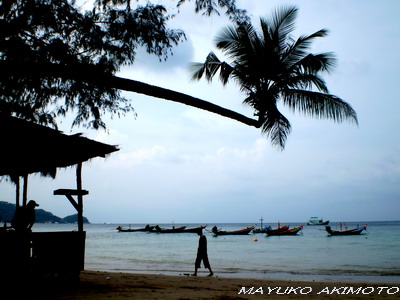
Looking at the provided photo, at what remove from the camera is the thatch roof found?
5969 millimetres

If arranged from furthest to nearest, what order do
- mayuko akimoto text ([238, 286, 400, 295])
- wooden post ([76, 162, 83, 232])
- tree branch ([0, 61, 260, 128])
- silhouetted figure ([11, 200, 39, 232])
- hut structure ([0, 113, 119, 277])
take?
mayuko akimoto text ([238, 286, 400, 295]) → wooden post ([76, 162, 83, 232]) → silhouetted figure ([11, 200, 39, 232]) → hut structure ([0, 113, 119, 277]) → tree branch ([0, 61, 260, 128])

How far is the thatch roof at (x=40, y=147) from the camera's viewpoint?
235 inches

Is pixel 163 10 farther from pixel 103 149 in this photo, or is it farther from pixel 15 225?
pixel 15 225

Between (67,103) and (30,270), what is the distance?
3.70m

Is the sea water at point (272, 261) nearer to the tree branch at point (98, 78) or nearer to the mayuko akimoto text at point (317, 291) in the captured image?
the mayuko akimoto text at point (317, 291)

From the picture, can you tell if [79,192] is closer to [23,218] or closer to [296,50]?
[23,218]

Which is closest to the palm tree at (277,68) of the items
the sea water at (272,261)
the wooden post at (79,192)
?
the wooden post at (79,192)

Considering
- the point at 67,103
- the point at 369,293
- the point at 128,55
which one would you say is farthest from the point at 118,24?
the point at 369,293

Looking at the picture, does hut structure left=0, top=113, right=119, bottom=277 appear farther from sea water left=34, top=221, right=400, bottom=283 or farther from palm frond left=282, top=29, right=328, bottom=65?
sea water left=34, top=221, right=400, bottom=283

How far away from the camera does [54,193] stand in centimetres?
702

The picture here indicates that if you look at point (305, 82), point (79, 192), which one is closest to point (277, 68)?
point (305, 82)

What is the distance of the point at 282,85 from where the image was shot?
6.91 metres

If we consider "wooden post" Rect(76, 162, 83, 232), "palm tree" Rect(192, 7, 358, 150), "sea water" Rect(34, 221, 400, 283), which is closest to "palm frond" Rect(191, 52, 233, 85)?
"palm tree" Rect(192, 7, 358, 150)

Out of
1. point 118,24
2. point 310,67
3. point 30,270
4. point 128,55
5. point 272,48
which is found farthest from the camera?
point 310,67
